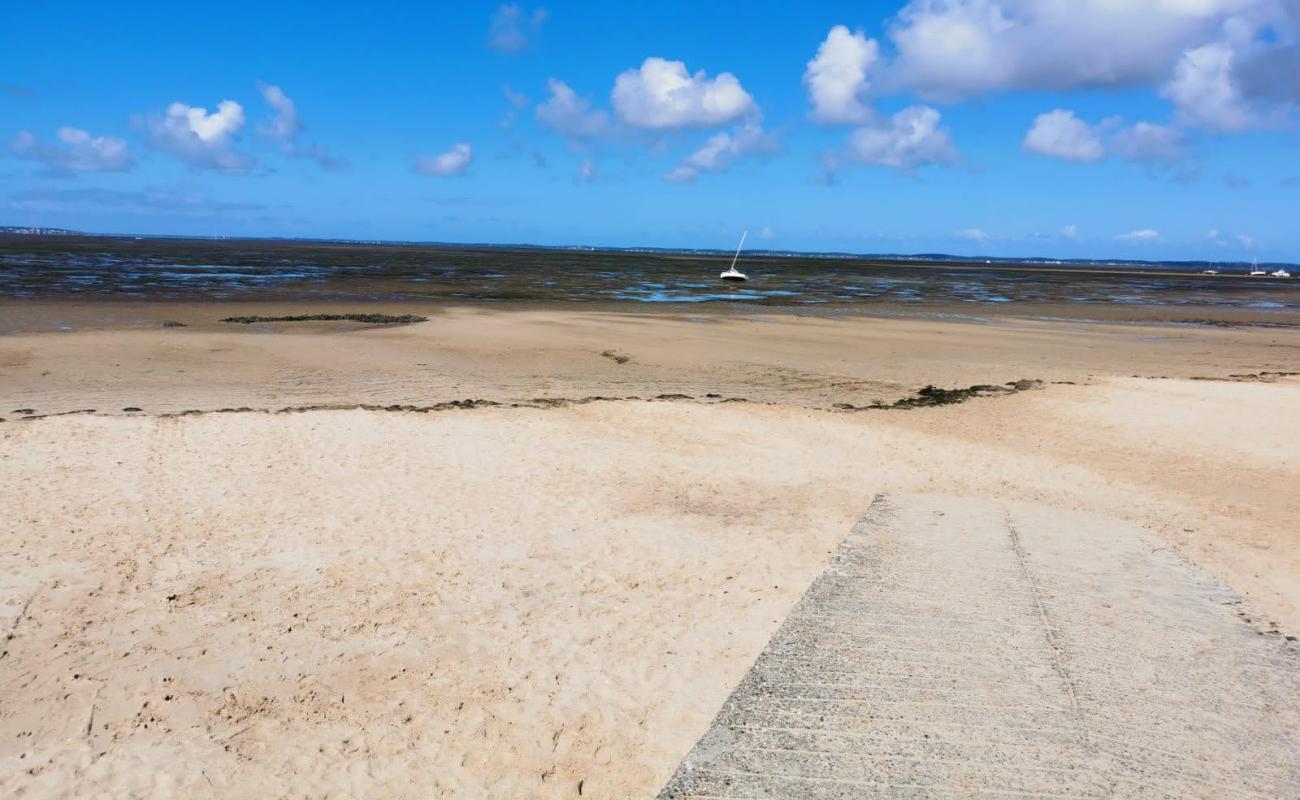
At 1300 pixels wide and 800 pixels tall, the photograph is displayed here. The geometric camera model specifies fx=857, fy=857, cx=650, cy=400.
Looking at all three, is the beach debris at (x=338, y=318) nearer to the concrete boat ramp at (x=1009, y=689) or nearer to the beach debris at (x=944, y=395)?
the beach debris at (x=944, y=395)

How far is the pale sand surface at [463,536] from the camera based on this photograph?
17.7 feet

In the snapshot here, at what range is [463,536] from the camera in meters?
8.81

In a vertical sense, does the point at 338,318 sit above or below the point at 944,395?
above

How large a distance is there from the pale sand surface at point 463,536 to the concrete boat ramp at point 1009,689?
0.41 m

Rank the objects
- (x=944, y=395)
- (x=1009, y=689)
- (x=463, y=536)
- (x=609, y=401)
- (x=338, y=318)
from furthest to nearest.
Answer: (x=338, y=318) → (x=944, y=395) → (x=609, y=401) → (x=463, y=536) → (x=1009, y=689)

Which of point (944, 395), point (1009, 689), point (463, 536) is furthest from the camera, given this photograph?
point (944, 395)

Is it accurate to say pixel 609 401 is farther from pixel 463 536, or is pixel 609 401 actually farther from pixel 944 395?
pixel 463 536

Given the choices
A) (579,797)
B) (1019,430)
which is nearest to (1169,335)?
(1019,430)

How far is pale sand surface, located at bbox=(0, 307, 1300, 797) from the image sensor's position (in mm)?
5395

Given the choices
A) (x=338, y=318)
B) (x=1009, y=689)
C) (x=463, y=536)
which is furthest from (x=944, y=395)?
(x=338, y=318)

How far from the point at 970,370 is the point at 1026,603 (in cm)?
1474

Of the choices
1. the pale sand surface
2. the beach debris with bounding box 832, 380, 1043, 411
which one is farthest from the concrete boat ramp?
the beach debris with bounding box 832, 380, 1043, 411

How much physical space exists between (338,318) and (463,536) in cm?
2102

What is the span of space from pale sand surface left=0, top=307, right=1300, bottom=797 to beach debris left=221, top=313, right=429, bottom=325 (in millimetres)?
6962
